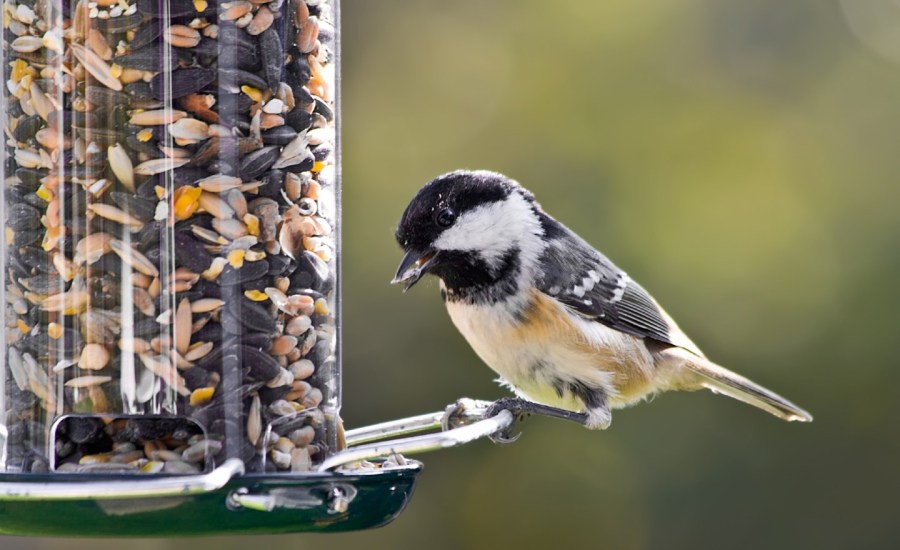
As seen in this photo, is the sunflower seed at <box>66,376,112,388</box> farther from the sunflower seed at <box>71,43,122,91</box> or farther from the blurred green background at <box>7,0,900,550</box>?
the blurred green background at <box>7,0,900,550</box>

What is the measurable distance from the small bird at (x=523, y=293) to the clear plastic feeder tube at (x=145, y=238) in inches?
26.5

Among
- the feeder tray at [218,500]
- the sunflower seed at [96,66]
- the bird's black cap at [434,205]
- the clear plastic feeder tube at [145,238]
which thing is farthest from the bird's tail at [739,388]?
the sunflower seed at [96,66]

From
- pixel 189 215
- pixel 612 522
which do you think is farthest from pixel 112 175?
pixel 612 522

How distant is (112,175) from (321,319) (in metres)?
0.60

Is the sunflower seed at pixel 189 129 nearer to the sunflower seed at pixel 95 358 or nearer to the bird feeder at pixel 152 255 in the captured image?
the bird feeder at pixel 152 255

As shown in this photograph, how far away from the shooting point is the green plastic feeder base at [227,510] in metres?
2.14

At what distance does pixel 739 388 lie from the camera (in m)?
4.00

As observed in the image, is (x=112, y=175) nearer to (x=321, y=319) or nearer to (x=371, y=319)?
(x=321, y=319)

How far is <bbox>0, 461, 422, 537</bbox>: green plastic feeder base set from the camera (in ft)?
7.04

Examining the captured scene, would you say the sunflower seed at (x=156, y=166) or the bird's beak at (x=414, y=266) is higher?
the sunflower seed at (x=156, y=166)

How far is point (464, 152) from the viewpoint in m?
6.39

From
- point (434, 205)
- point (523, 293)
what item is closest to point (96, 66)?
point (434, 205)

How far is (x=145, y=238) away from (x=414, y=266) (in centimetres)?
93

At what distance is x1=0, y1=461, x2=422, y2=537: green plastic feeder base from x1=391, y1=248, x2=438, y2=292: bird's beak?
80cm
